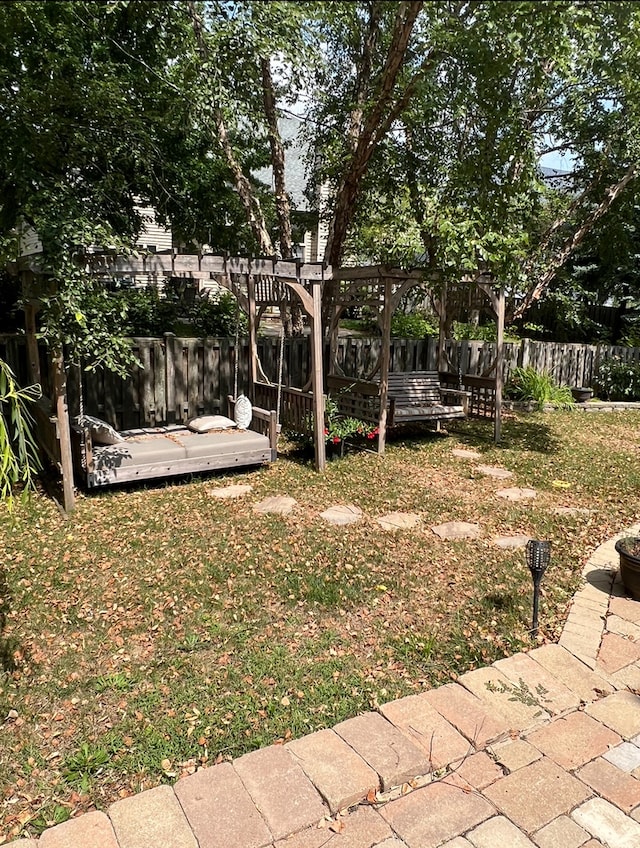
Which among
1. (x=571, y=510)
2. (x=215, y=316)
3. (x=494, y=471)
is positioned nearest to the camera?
(x=571, y=510)

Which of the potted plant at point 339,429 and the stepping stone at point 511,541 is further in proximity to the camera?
the potted plant at point 339,429

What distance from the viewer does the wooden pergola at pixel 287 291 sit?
198 inches

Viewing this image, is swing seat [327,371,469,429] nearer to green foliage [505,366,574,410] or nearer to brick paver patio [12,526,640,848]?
green foliage [505,366,574,410]

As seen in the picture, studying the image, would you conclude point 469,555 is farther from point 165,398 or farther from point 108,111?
point 108,111

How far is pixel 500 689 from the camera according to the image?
108 inches

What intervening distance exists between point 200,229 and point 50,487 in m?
5.02

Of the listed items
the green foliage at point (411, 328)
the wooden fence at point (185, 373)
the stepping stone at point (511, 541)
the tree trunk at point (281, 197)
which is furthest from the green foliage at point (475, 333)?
the stepping stone at point (511, 541)

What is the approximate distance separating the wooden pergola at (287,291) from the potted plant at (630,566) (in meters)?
3.30

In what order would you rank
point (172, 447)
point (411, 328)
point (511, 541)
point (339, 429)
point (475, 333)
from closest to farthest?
1. point (511, 541)
2. point (172, 447)
3. point (339, 429)
4. point (475, 333)
5. point (411, 328)

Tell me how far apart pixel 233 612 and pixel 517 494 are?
3374 mm

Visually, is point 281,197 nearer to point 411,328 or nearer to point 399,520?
point 399,520

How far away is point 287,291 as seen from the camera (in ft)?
23.1

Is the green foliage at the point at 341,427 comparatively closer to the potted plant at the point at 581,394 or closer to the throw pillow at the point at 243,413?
the throw pillow at the point at 243,413

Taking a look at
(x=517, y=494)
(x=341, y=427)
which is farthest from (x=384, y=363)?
(x=517, y=494)
